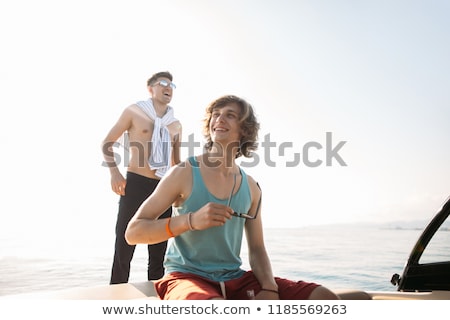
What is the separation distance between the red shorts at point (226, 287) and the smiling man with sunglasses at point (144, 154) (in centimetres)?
148

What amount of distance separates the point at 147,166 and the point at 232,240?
5.85ft

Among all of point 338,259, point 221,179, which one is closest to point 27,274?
point 338,259

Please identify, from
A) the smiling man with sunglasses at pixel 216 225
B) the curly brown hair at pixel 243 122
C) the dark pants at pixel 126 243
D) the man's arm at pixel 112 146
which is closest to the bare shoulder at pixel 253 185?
the smiling man with sunglasses at pixel 216 225

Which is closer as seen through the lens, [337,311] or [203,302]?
[203,302]

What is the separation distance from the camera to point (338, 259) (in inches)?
411

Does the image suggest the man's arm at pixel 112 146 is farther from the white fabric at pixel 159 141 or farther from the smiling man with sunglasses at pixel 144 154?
the white fabric at pixel 159 141

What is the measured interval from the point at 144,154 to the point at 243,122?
1.72 m

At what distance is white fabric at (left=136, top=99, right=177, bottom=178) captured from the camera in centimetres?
331

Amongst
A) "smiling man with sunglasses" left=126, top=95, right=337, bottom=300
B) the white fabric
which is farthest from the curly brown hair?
the white fabric

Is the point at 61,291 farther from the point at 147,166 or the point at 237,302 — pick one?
the point at 147,166

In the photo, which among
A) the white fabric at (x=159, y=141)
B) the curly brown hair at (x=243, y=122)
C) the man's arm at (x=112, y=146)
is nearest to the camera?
the curly brown hair at (x=243, y=122)

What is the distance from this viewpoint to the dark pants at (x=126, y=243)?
3032 mm

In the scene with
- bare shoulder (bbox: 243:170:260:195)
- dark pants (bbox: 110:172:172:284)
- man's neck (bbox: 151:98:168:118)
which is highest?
man's neck (bbox: 151:98:168:118)

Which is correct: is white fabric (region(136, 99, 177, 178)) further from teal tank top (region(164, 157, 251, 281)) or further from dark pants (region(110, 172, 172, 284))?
teal tank top (region(164, 157, 251, 281))
